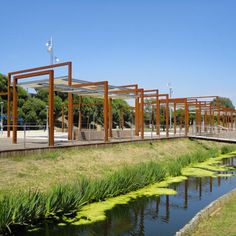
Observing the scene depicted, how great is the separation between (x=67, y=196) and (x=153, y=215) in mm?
2370

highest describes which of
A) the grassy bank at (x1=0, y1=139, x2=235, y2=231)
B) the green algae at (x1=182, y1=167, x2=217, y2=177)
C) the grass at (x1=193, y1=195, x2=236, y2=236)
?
the grassy bank at (x1=0, y1=139, x2=235, y2=231)

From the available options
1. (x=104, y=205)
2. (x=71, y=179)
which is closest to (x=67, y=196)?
(x=104, y=205)

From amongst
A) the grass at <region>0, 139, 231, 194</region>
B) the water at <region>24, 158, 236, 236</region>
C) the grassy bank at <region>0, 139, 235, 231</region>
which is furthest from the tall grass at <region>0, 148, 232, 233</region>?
the grass at <region>0, 139, 231, 194</region>

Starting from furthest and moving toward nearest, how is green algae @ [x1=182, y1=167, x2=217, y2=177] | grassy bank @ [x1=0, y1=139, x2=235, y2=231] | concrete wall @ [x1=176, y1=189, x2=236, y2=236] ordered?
green algae @ [x1=182, y1=167, x2=217, y2=177]
grassy bank @ [x1=0, y1=139, x2=235, y2=231]
concrete wall @ [x1=176, y1=189, x2=236, y2=236]

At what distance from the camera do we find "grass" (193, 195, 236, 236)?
19.9ft

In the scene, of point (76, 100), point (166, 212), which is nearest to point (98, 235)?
point (166, 212)

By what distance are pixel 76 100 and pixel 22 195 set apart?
3884 centimetres

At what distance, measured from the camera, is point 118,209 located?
899cm

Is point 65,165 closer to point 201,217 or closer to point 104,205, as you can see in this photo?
point 104,205

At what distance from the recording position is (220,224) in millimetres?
6523

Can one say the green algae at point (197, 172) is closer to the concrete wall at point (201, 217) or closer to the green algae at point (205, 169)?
the green algae at point (205, 169)

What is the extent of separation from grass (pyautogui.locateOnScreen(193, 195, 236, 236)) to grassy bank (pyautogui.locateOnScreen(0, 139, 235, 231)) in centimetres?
334

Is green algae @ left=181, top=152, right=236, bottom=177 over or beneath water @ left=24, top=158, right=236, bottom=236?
over

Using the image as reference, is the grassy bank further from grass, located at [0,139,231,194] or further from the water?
the water
